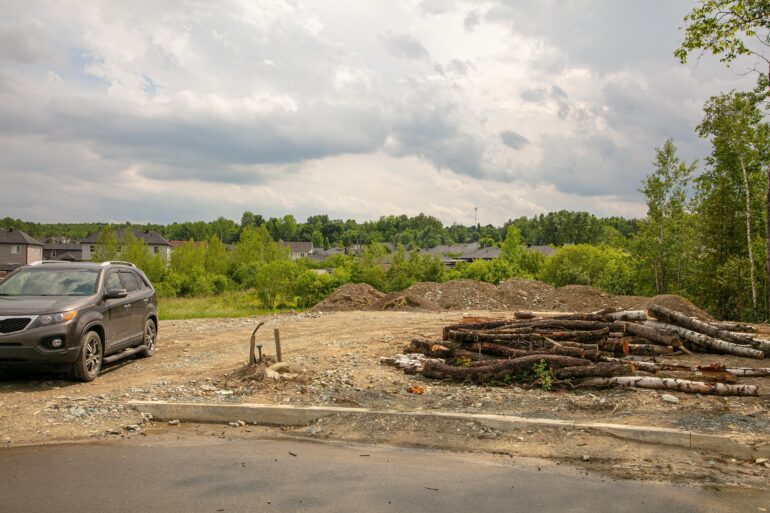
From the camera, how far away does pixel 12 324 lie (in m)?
8.51

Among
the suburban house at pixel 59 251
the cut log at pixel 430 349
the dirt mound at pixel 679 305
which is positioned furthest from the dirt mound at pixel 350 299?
the suburban house at pixel 59 251

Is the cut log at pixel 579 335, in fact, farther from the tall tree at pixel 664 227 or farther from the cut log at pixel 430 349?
the tall tree at pixel 664 227

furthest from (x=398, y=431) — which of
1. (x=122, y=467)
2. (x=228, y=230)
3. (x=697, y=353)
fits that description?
(x=228, y=230)

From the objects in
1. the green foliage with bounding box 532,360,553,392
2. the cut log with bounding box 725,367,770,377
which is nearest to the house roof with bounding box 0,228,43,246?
the green foliage with bounding box 532,360,553,392

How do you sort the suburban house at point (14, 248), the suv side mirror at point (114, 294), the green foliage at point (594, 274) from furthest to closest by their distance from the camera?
the suburban house at point (14, 248) < the green foliage at point (594, 274) < the suv side mirror at point (114, 294)

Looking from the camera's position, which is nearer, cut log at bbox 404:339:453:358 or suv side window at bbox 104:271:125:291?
suv side window at bbox 104:271:125:291

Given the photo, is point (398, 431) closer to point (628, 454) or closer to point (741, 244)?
point (628, 454)

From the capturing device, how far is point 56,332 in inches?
338

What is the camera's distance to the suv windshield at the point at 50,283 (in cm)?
964

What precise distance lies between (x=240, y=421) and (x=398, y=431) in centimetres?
218

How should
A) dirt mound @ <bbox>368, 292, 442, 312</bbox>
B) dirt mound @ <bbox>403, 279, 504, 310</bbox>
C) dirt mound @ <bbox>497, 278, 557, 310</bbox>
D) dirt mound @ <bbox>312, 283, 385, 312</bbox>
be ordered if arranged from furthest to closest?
1. dirt mound @ <bbox>312, 283, 385, 312</bbox>
2. dirt mound @ <bbox>403, 279, 504, 310</bbox>
3. dirt mound @ <bbox>497, 278, 557, 310</bbox>
4. dirt mound @ <bbox>368, 292, 442, 312</bbox>

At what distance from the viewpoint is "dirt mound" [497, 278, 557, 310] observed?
25.2 metres

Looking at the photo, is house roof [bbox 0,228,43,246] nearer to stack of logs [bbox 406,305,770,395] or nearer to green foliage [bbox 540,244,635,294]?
green foliage [bbox 540,244,635,294]

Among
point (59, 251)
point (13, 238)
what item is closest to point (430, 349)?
point (13, 238)
